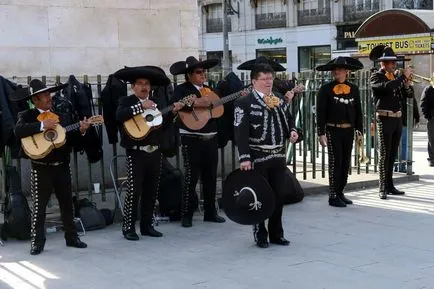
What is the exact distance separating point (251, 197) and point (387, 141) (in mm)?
3494

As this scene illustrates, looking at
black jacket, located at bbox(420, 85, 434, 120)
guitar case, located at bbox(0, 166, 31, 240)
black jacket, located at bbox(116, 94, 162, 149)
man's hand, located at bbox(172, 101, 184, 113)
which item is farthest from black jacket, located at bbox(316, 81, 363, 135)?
black jacket, located at bbox(420, 85, 434, 120)

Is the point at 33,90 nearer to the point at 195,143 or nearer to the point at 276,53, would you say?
the point at 195,143

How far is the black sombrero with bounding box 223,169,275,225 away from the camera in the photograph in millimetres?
6848

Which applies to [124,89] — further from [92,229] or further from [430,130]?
[430,130]

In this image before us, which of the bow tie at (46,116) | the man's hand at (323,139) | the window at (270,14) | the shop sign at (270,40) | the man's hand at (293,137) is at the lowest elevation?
the man's hand at (323,139)

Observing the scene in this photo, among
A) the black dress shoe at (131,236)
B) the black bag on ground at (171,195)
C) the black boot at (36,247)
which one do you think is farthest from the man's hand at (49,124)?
the black bag on ground at (171,195)

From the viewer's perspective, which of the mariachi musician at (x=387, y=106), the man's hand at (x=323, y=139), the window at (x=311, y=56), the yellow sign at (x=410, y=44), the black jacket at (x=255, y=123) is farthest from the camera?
the window at (x=311, y=56)

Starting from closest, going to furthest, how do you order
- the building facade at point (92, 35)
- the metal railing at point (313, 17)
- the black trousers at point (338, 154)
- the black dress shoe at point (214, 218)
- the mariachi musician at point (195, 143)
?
the mariachi musician at point (195, 143) → the black dress shoe at point (214, 218) → the black trousers at point (338, 154) → the building facade at point (92, 35) → the metal railing at point (313, 17)

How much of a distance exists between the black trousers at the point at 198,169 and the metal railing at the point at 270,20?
35.0 m

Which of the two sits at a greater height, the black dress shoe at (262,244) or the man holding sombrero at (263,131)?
the man holding sombrero at (263,131)

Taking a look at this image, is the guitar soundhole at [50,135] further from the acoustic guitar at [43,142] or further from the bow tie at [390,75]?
the bow tie at [390,75]

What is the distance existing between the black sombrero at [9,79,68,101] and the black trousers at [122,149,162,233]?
113 centimetres

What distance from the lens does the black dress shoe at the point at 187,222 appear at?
828 centimetres

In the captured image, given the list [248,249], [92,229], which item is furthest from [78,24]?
[248,249]
